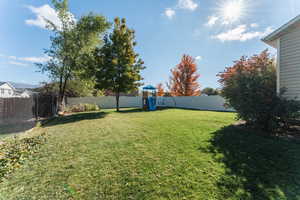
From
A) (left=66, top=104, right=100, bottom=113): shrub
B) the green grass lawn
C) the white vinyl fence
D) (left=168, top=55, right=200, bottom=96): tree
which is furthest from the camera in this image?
(left=168, top=55, right=200, bottom=96): tree

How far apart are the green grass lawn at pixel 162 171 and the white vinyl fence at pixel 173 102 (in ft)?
28.9

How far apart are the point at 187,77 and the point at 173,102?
5629 millimetres

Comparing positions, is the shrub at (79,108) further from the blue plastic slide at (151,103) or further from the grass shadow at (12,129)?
the blue plastic slide at (151,103)

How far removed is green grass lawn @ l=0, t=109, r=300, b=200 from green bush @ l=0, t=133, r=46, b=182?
0.19m

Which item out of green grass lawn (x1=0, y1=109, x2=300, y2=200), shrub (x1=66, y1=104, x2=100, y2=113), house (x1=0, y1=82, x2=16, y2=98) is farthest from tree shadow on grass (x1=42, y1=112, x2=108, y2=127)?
house (x1=0, y1=82, x2=16, y2=98)

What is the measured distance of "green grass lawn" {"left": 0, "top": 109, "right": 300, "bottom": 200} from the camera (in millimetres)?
1720

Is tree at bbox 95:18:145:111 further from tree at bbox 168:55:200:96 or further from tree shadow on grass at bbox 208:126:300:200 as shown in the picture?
tree at bbox 168:55:200:96

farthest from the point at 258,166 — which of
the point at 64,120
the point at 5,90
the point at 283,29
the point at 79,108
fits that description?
Answer: the point at 5,90

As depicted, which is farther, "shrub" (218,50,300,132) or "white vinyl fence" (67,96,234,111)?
"white vinyl fence" (67,96,234,111)

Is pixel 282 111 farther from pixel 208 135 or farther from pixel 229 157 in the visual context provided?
pixel 229 157

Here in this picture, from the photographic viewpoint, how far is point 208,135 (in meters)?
3.86

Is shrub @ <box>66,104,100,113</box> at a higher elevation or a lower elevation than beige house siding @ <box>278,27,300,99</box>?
lower

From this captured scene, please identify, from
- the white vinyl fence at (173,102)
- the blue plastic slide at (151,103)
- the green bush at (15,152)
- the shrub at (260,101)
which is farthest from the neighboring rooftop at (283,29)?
the blue plastic slide at (151,103)

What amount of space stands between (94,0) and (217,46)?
31.8 feet
